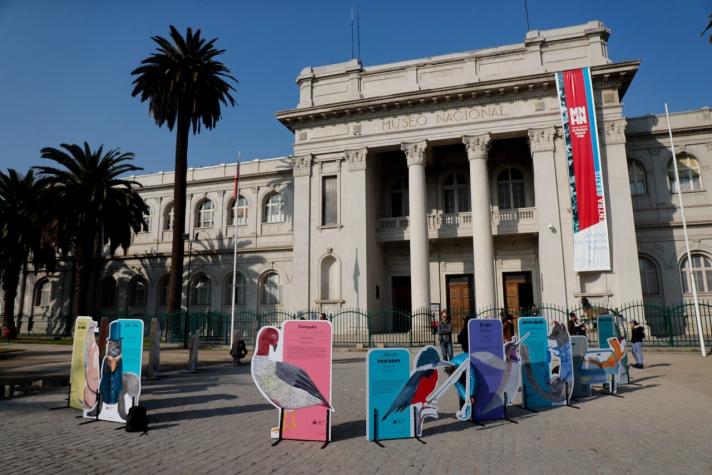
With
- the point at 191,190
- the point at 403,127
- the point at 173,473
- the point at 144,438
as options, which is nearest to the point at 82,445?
the point at 144,438

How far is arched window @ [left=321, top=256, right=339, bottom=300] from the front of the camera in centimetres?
2652

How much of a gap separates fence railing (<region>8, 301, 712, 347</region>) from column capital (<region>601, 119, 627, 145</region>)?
8.26 m

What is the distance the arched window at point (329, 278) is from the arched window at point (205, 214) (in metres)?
12.6

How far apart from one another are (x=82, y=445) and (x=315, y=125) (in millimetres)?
24005

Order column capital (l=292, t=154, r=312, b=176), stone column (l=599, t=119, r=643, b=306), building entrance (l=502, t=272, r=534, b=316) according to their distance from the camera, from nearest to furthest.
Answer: stone column (l=599, t=119, r=643, b=306), building entrance (l=502, t=272, r=534, b=316), column capital (l=292, t=154, r=312, b=176)

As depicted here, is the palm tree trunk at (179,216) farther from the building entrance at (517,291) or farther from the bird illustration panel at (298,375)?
the bird illustration panel at (298,375)

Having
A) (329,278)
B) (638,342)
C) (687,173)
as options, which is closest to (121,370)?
(638,342)

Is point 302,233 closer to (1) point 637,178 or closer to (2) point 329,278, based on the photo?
(2) point 329,278

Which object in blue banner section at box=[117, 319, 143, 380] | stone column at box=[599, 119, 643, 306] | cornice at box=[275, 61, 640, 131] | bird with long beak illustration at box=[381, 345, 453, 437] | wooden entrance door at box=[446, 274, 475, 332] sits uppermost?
cornice at box=[275, 61, 640, 131]

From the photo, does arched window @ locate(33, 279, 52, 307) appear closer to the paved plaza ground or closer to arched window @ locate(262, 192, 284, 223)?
arched window @ locate(262, 192, 284, 223)

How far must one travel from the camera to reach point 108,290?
37.3m

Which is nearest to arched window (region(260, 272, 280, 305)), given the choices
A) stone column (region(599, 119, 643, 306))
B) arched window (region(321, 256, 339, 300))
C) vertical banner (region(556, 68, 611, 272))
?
arched window (region(321, 256, 339, 300))

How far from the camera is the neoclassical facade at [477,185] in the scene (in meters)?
23.2

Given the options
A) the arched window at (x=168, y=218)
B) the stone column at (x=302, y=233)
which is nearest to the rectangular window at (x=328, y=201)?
the stone column at (x=302, y=233)
